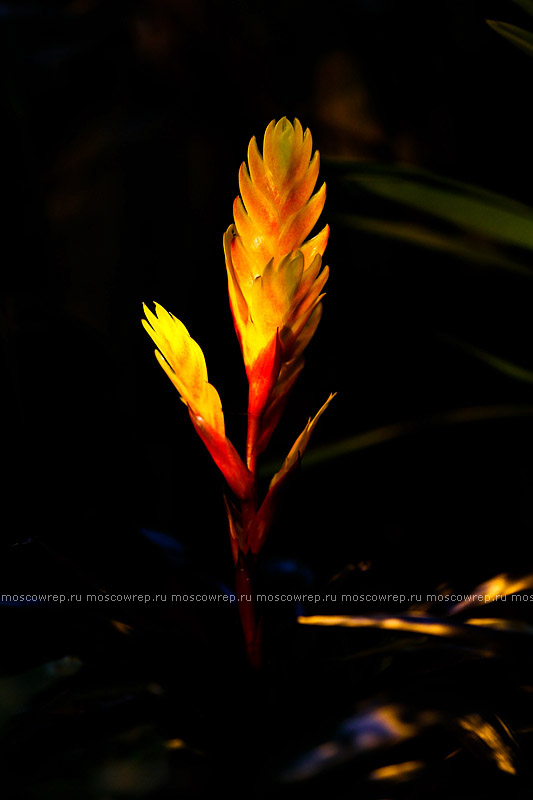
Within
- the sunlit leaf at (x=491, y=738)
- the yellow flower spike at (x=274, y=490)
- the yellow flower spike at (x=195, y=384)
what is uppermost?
the yellow flower spike at (x=195, y=384)

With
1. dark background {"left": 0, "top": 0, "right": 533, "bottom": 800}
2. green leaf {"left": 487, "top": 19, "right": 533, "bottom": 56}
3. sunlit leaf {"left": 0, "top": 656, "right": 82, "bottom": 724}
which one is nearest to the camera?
sunlit leaf {"left": 0, "top": 656, "right": 82, "bottom": 724}

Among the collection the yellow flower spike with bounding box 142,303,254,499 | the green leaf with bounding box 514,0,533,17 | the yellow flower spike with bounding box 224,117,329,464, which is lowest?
the yellow flower spike with bounding box 142,303,254,499

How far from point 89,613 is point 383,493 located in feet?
1.68

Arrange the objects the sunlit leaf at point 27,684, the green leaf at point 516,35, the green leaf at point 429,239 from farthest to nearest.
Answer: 1. the green leaf at point 429,239
2. the green leaf at point 516,35
3. the sunlit leaf at point 27,684

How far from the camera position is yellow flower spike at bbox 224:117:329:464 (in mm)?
305

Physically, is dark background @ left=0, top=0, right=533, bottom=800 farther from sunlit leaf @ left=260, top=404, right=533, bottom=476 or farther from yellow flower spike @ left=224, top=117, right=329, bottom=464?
yellow flower spike @ left=224, top=117, right=329, bottom=464

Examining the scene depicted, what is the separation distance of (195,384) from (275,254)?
8cm

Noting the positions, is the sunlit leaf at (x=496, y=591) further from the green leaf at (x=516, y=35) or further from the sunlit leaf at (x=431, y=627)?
the green leaf at (x=516, y=35)

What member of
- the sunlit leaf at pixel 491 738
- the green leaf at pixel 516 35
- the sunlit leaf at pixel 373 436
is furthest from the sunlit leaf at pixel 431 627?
the green leaf at pixel 516 35

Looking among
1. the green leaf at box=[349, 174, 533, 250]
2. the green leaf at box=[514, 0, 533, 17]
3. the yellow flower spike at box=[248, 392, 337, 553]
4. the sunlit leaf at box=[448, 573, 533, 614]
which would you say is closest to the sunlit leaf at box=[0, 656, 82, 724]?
the yellow flower spike at box=[248, 392, 337, 553]

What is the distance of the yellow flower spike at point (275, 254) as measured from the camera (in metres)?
0.30

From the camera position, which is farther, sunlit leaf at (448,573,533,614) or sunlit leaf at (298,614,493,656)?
sunlit leaf at (448,573,533,614)

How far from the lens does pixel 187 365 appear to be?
12.5 inches

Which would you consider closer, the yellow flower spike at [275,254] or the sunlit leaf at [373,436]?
the yellow flower spike at [275,254]
